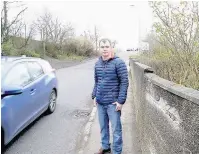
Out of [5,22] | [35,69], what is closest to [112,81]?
[35,69]

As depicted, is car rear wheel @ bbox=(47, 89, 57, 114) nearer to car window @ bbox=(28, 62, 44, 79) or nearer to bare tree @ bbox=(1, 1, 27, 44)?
car window @ bbox=(28, 62, 44, 79)

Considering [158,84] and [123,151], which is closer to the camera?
[158,84]

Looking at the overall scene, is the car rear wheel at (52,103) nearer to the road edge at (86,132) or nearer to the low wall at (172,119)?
the road edge at (86,132)

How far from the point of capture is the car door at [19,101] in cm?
529

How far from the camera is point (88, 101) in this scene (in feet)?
35.0

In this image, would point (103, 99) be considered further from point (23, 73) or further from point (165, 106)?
point (23, 73)

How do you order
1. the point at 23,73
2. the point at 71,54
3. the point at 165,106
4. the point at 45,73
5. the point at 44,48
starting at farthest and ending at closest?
the point at 71,54 < the point at 44,48 < the point at 45,73 < the point at 23,73 < the point at 165,106

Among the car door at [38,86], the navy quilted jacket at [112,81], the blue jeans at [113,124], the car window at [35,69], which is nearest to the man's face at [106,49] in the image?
the navy quilted jacket at [112,81]

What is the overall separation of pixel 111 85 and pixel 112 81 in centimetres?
6

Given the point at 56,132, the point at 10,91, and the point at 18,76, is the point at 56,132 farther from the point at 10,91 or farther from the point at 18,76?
the point at 10,91

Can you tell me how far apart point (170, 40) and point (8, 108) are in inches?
157

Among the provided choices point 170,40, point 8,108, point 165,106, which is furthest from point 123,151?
point 170,40

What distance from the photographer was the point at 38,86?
692 cm

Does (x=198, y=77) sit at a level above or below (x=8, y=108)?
above
